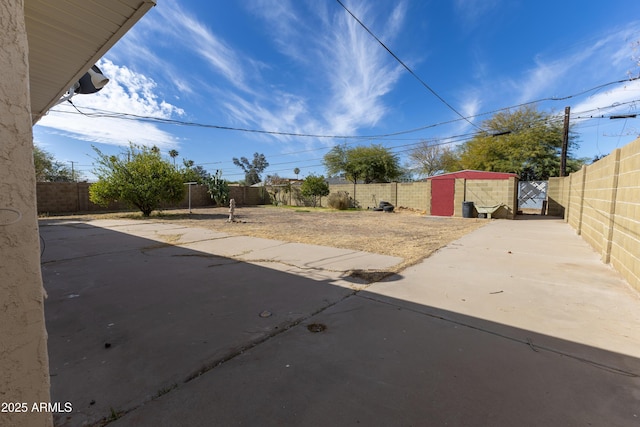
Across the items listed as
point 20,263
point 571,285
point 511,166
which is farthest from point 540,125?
point 20,263

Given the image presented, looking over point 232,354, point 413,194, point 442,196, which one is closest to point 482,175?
point 442,196

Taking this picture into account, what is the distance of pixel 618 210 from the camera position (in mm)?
4340

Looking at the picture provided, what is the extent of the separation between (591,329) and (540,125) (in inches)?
940

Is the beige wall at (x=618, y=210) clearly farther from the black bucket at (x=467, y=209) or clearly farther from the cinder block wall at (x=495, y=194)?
the cinder block wall at (x=495, y=194)

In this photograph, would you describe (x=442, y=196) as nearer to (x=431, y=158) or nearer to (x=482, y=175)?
(x=482, y=175)

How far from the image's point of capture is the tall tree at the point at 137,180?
494 inches

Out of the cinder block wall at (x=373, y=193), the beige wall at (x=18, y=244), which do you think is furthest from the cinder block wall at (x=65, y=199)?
the beige wall at (x=18, y=244)

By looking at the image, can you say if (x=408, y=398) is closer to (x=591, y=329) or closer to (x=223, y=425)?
(x=223, y=425)

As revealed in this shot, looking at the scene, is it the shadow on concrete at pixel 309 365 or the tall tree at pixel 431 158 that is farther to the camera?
the tall tree at pixel 431 158

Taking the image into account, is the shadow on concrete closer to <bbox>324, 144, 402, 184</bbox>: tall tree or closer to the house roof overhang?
the house roof overhang

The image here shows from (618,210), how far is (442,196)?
1098cm

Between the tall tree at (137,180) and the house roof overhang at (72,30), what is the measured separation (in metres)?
9.20

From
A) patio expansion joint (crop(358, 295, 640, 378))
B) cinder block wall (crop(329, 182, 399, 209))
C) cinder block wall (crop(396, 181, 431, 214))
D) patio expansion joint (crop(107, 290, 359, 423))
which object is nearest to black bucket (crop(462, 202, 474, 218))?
cinder block wall (crop(396, 181, 431, 214))

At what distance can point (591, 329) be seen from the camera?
2.56 meters
